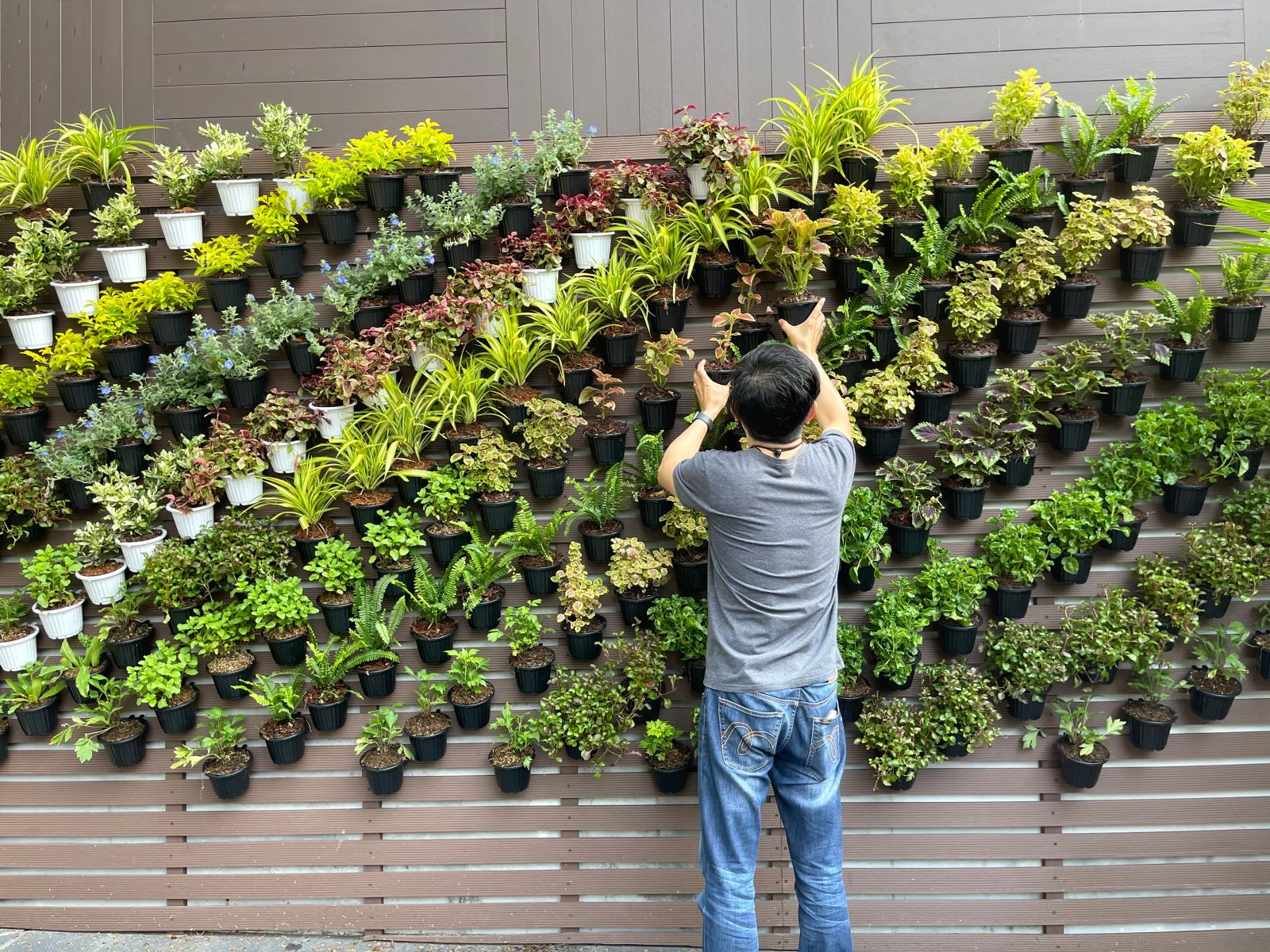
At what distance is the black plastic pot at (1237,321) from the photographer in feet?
12.0

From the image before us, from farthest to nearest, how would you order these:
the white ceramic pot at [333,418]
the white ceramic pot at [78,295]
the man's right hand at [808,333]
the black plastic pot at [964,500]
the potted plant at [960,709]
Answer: the white ceramic pot at [78,295], the white ceramic pot at [333,418], the black plastic pot at [964,500], the potted plant at [960,709], the man's right hand at [808,333]

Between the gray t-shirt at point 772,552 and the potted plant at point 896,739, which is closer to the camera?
the gray t-shirt at point 772,552

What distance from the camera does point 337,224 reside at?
154 inches

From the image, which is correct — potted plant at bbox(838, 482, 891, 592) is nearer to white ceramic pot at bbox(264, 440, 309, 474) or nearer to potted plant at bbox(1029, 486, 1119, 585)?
potted plant at bbox(1029, 486, 1119, 585)

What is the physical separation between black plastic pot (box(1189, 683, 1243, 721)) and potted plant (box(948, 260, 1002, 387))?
1577 mm

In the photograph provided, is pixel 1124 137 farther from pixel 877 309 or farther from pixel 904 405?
pixel 904 405

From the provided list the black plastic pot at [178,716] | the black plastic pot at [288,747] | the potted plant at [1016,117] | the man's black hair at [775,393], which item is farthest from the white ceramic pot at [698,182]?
the black plastic pot at [178,716]

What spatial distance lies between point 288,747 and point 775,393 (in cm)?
264

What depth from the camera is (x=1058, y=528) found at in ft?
11.8

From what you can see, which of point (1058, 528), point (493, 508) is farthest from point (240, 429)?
point (1058, 528)

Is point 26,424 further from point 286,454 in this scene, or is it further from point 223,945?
point 223,945

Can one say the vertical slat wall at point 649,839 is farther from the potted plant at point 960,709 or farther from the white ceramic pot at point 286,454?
the white ceramic pot at point 286,454

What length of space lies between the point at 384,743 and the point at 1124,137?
405 cm

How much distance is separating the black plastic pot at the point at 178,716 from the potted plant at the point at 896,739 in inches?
113
